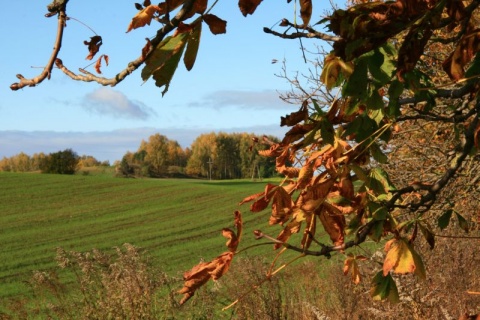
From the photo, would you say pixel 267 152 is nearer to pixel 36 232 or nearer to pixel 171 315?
pixel 171 315

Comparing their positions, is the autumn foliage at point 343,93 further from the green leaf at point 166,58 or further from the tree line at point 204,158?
the tree line at point 204,158

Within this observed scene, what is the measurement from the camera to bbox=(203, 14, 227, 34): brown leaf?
4.59 ft

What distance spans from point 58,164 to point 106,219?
100 ft

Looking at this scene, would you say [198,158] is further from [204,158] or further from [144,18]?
[144,18]

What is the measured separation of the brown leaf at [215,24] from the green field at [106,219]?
20.0m

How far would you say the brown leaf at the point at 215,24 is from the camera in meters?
1.40

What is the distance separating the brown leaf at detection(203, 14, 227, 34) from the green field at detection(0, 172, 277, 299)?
20.0 meters

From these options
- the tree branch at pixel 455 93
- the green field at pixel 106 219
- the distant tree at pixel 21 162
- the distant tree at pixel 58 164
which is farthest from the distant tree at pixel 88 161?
the tree branch at pixel 455 93

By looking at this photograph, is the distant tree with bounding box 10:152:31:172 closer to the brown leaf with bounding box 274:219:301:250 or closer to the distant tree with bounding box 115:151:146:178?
the distant tree with bounding box 115:151:146:178

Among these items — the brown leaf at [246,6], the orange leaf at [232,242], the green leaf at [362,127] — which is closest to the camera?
the brown leaf at [246,6]

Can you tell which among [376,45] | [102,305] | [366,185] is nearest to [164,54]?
[376,45]

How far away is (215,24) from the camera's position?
141 centimetres

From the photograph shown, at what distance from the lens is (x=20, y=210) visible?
39781mm

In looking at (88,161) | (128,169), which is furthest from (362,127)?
(88,161)
